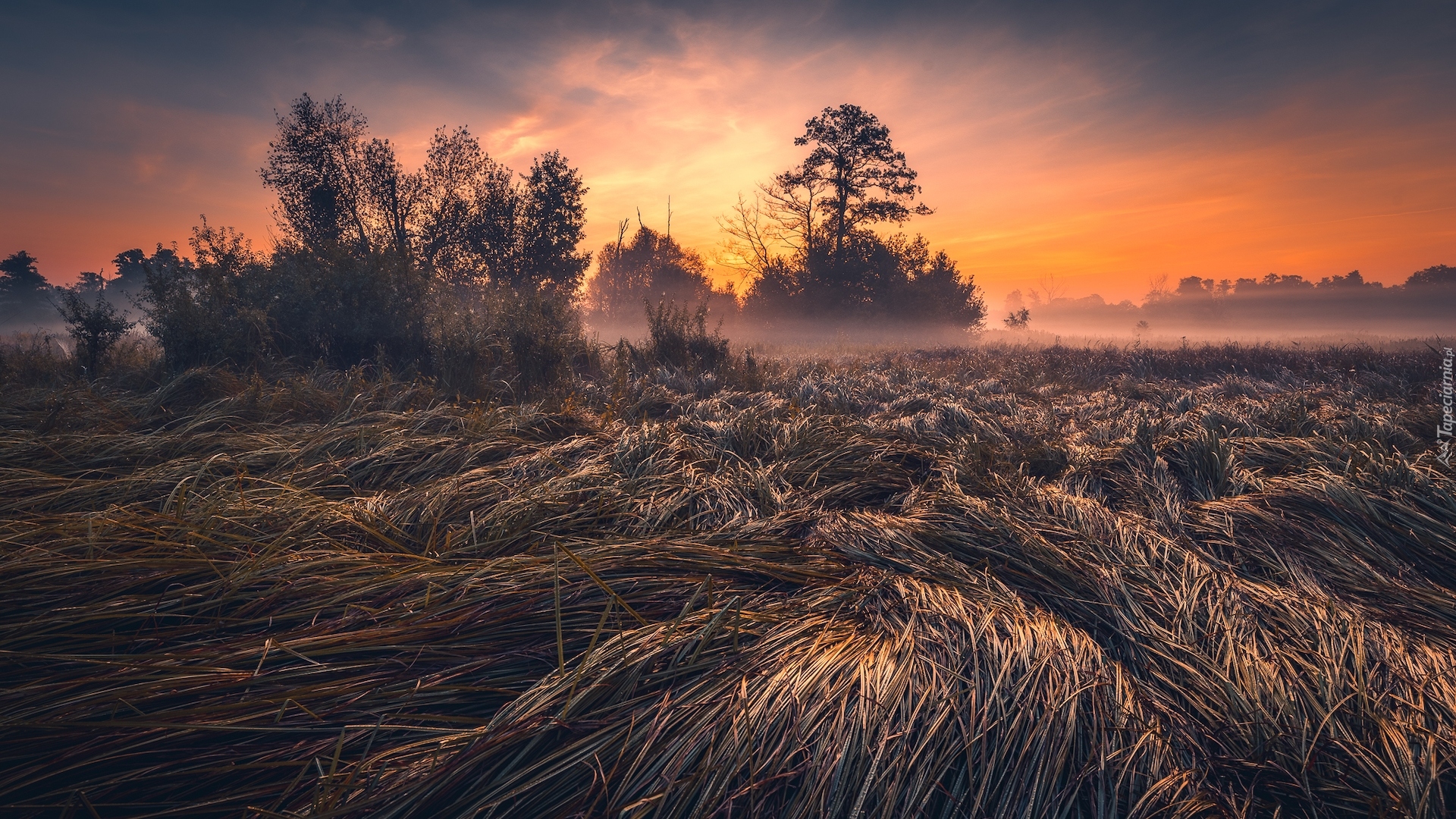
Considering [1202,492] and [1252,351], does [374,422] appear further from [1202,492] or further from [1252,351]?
[1252,351]

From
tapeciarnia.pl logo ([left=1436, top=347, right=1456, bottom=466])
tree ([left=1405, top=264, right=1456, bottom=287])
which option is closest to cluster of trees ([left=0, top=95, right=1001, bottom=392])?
tapeciarnia.pl logo ([left=1436, top=347, right=1456, bottom=466])

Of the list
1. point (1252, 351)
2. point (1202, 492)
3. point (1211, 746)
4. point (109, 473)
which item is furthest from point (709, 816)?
point (1252, 351)

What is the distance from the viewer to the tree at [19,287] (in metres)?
42.6

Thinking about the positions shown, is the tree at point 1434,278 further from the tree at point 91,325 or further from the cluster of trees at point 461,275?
the tree at point 91,325

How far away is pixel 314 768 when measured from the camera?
0.94 metres

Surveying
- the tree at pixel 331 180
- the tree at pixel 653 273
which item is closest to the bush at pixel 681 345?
the tree at pixel 331 180

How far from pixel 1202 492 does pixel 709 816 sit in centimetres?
296

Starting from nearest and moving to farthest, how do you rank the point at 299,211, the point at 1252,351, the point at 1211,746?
the point at 1211,746, the point at 1252,351, the point at 299,211

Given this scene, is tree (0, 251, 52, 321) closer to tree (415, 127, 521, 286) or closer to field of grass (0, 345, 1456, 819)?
tree (415, 127, 521, 286)

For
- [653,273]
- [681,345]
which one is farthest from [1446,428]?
[653,273]

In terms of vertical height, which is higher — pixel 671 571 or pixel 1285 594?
pixel 671 571

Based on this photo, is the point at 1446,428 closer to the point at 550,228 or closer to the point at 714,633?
the point at 714,633

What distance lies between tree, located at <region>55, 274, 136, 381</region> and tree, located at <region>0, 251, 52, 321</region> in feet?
209

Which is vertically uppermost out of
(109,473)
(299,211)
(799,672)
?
(299,211)
